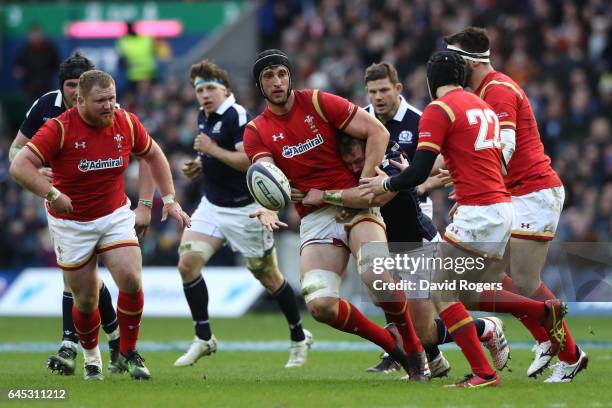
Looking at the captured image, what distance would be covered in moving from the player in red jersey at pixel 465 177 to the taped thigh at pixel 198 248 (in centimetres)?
339

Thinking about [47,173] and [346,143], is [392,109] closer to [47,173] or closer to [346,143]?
[346,143]

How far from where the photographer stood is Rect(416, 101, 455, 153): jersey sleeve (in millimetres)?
8328

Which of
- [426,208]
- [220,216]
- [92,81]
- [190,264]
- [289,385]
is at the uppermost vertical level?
Result: [92,81]

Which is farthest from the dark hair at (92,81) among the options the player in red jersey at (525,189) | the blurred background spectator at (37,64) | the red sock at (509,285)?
the blurred background spectator at (37,64)

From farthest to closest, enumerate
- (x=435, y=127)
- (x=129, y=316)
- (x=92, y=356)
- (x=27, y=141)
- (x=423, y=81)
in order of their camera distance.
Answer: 1. (x=423, y=81)
2. (x=27, y=141)
3. (x=92, y=356)
4. (x=129, y=316)
5. (x=435, y=127)

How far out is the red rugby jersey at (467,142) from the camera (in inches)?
329

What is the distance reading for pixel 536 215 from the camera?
9.27 m

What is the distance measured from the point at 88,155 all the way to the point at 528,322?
3.63m

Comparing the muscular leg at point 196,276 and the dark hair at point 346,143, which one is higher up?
the dark hair at point 346,143

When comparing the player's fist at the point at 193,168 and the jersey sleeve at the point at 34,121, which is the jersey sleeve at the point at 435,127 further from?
the jersey sleeve at the point at 34,121

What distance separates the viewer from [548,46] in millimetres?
20875

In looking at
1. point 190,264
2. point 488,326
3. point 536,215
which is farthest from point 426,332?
point 190,264

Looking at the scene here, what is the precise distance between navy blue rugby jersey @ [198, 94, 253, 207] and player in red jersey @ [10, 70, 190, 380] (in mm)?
1798

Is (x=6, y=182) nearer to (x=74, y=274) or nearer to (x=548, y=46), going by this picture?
(x=548, y=46)
